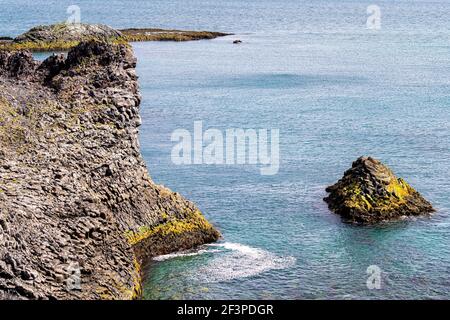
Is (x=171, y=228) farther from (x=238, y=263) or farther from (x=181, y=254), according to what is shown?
(x=238, y=263)

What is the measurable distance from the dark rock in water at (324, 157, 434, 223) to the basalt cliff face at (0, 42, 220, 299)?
14.7 metres

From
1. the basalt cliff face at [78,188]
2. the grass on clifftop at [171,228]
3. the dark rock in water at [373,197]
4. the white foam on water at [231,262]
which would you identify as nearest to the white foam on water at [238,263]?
the white foam on water at [231,262]

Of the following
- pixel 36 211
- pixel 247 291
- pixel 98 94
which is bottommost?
pixel 247 291

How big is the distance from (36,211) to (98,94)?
18.1 m

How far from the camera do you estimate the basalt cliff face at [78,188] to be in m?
46.4

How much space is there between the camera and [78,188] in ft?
179

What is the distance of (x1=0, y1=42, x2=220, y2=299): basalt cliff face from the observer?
46375 mm
